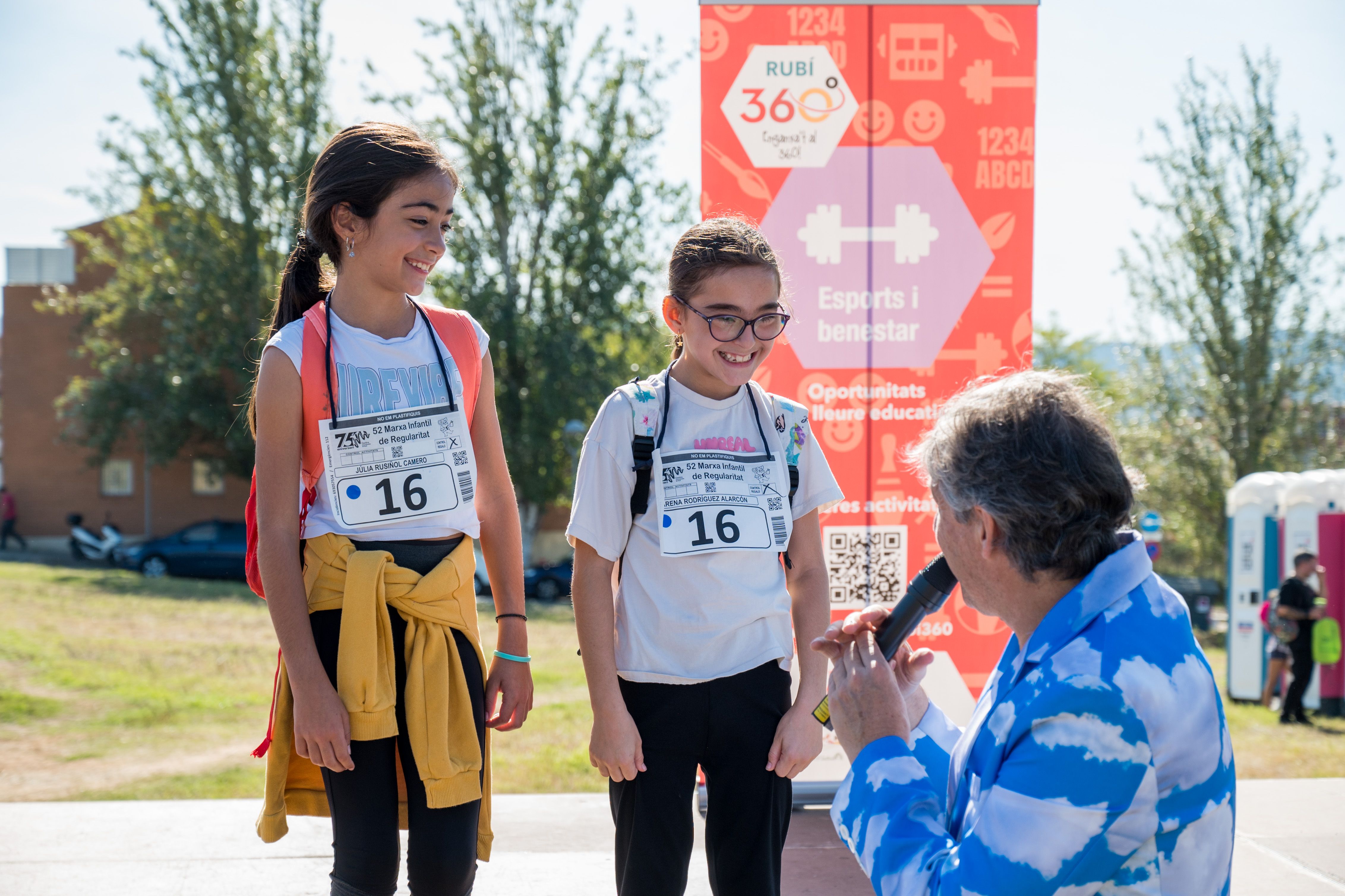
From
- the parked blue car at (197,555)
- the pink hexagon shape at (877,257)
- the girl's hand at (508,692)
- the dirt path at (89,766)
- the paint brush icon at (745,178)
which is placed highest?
the paint brush icon at (745,178)

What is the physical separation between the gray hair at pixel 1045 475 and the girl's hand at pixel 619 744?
110cm

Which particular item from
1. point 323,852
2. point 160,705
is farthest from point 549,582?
point 323,852

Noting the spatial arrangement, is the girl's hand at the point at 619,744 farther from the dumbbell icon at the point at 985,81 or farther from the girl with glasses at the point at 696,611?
the dumbbell icon at the point at 985,81

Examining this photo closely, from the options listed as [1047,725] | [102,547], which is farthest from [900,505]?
[102,547]

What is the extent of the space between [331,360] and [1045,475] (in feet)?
4.79

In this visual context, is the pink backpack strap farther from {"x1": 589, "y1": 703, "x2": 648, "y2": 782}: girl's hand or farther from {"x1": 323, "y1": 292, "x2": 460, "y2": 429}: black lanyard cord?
{"x1": 589, "y1": 703, "x2": 648, "y2": 782}: girl's hand

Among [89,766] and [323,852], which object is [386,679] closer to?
[323,852]

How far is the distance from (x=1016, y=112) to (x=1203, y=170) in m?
16.7

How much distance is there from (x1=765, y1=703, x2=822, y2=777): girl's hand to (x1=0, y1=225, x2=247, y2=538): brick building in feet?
109

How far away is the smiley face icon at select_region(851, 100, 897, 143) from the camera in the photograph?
4.12 meters

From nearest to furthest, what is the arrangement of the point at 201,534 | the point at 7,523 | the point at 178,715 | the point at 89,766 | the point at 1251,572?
the point at 89,766, the point at 178,715, the point at 1251,572, the point at 201,534, the point at 7,523

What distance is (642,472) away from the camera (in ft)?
7.64

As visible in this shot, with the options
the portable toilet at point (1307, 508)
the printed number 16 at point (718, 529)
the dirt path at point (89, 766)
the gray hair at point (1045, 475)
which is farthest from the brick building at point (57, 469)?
the gray hair at point (1045, 475)

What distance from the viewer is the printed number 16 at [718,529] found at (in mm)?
2293
